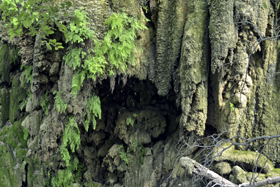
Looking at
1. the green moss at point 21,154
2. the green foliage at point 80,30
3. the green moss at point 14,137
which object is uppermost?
the green foliage at point 80,30

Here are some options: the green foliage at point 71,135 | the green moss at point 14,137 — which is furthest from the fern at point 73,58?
the green moss at point 14,137

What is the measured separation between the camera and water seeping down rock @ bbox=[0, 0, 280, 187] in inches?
248

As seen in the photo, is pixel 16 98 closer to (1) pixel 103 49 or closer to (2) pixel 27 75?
(2) pixel 27 75

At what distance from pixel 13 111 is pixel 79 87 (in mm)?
3753

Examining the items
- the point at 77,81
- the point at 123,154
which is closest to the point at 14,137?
the point at 77,81

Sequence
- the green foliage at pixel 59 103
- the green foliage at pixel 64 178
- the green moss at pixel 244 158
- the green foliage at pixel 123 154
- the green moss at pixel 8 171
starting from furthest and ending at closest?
the green moss at pixel 8 171, the green foliage at pixel 123 154, the green foliage at pixel 64 178, the green foliage at pixel 59 103, the green moss at pixel 244 158

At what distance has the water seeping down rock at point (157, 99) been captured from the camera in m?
6.29

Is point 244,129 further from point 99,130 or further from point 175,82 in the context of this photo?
point 99,130

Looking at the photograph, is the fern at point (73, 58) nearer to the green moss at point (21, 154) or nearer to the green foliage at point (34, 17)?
the green foliage at point (34, 17)

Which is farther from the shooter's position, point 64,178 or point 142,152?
point 142,152

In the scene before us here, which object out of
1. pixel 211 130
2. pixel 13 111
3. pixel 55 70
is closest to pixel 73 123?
pixel 55 70

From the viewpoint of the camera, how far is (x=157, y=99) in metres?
8.62

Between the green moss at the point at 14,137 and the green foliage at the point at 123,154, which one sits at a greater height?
the green moss at the point at 14,137

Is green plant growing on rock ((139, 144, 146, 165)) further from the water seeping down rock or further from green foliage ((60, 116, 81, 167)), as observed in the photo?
green foliage ((60, 116, 81, 167))
